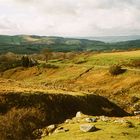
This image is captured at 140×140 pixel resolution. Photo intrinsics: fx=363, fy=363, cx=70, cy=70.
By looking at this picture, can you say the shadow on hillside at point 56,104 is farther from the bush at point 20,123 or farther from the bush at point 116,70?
the bush at point 116,70

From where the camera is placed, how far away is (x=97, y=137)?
1050 inches

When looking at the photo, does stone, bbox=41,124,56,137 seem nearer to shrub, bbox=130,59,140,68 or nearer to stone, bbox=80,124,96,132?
stone, bbox=80,124,96,132

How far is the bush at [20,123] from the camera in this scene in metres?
31.0

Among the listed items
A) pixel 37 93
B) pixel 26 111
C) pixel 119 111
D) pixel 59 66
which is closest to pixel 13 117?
pixel 26 111

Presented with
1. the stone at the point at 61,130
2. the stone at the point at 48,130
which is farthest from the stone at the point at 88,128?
the stone at the point at 48,130

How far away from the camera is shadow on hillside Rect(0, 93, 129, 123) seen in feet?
117

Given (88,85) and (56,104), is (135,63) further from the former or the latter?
(56,104)

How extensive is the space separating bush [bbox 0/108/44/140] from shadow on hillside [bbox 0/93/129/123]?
44.7 inches

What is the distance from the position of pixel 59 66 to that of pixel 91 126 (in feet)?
368

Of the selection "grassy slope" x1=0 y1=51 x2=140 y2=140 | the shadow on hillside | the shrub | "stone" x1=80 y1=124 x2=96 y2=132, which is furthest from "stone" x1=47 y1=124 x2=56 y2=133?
the shrub

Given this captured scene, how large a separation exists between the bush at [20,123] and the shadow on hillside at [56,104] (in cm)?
114

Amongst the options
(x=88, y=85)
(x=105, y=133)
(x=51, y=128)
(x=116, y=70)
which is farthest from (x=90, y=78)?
(x=105, y=133)

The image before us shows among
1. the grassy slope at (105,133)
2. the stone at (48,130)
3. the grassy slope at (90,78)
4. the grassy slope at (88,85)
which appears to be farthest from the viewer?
the grassy slope at (90,78)

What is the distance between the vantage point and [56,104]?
3828cm
